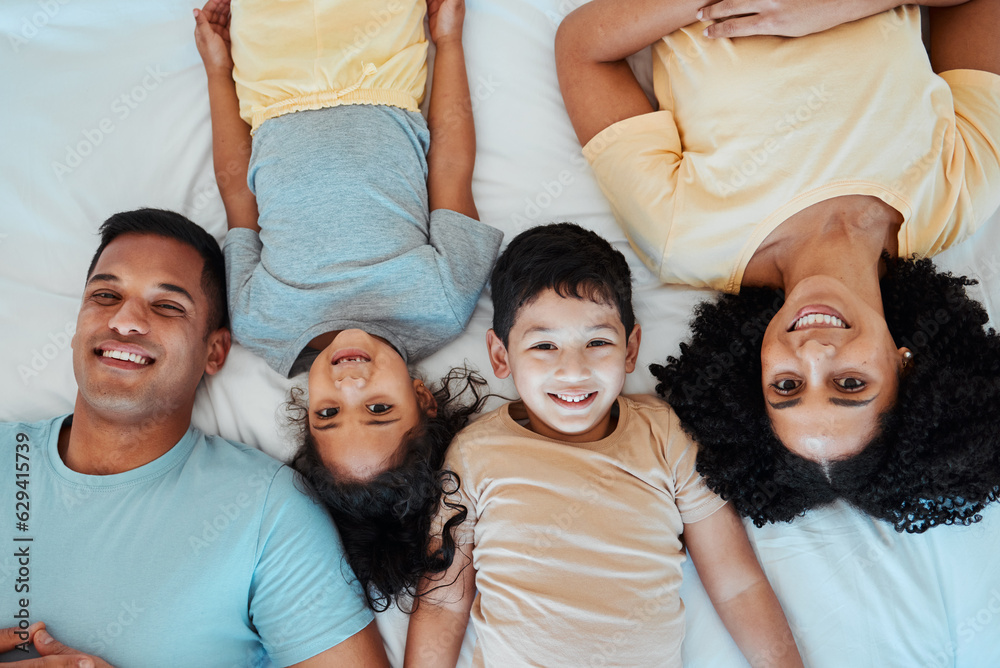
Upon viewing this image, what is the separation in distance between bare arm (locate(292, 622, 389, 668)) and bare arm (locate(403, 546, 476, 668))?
0.23 ft

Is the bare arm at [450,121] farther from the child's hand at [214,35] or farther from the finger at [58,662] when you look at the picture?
the finger at [58,662]

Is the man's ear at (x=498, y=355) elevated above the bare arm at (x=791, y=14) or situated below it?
below

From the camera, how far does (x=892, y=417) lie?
1.52m

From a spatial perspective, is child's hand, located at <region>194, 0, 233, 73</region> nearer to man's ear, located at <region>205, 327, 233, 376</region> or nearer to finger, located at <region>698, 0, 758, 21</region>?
man's ear, located at <region>205, 327, 233, 376</region>

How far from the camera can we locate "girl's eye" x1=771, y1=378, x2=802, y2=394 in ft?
4.96

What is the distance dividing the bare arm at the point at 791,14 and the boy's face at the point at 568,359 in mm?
783

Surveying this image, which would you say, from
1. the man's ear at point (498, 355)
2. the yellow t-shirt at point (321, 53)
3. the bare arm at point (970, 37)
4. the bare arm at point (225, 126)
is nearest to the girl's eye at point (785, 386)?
the man's ear at point (498, 355)

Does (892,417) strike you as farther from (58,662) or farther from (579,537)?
(58,662)

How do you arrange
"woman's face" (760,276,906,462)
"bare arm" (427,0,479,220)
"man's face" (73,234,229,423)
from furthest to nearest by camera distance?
"bare arm" (427,0,479,220) < "man's face" (73,234,229,423) < "woman's face" (760,276,906,462)

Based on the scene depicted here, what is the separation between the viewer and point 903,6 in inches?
70.2

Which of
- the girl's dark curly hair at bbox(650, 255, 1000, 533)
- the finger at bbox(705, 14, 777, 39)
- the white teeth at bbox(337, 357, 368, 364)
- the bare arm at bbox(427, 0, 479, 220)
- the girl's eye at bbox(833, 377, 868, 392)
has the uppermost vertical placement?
the finger at bbox(705, 14, 777, 39)

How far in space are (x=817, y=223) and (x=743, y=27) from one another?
0.53 m

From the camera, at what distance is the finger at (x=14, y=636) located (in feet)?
4.91

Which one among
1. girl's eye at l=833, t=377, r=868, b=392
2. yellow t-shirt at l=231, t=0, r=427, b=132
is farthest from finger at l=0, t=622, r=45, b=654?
girl's eye at l=833, t=377, r=868, b=392
